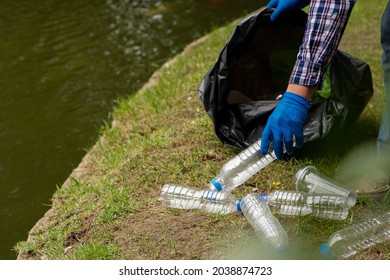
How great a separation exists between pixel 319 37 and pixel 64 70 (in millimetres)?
3620

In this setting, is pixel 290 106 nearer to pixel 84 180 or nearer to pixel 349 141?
pixel 349 141

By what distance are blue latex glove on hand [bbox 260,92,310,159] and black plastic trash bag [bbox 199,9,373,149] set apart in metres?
0.46

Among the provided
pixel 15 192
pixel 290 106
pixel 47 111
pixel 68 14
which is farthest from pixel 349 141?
pixel 68 14

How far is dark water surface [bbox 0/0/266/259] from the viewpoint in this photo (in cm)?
Answer: 423

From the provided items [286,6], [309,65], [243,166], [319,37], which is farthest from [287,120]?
[286,6]

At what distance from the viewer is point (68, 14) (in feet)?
24.6

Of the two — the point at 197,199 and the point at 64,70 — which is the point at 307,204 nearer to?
the point at 197,199

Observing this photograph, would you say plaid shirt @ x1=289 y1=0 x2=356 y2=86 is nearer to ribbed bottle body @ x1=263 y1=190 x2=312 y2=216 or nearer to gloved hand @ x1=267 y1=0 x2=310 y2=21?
gloved hand @ x1=267 y1=0 x2=310 y2=21

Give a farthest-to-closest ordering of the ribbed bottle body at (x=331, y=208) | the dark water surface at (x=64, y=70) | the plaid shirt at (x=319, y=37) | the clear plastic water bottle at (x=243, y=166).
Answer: the dark water surface at (x=64, y=70), the clear plastic water bottle at (x=243, y=166), the ribbed bottle body at (x=331, y=208), the plaid shirt at (x=319, y=37)

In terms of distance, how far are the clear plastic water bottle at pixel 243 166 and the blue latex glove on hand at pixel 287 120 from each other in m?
0.28

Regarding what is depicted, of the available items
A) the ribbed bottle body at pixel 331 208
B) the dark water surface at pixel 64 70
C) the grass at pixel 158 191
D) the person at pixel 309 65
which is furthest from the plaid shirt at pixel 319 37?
the dark water surface at pixel 64 70

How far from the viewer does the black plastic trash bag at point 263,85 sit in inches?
136

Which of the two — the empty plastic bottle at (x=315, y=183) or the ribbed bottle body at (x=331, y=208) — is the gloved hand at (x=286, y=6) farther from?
the ribbed bottle body at (x=331, y=208)

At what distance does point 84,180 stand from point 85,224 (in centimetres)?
72
